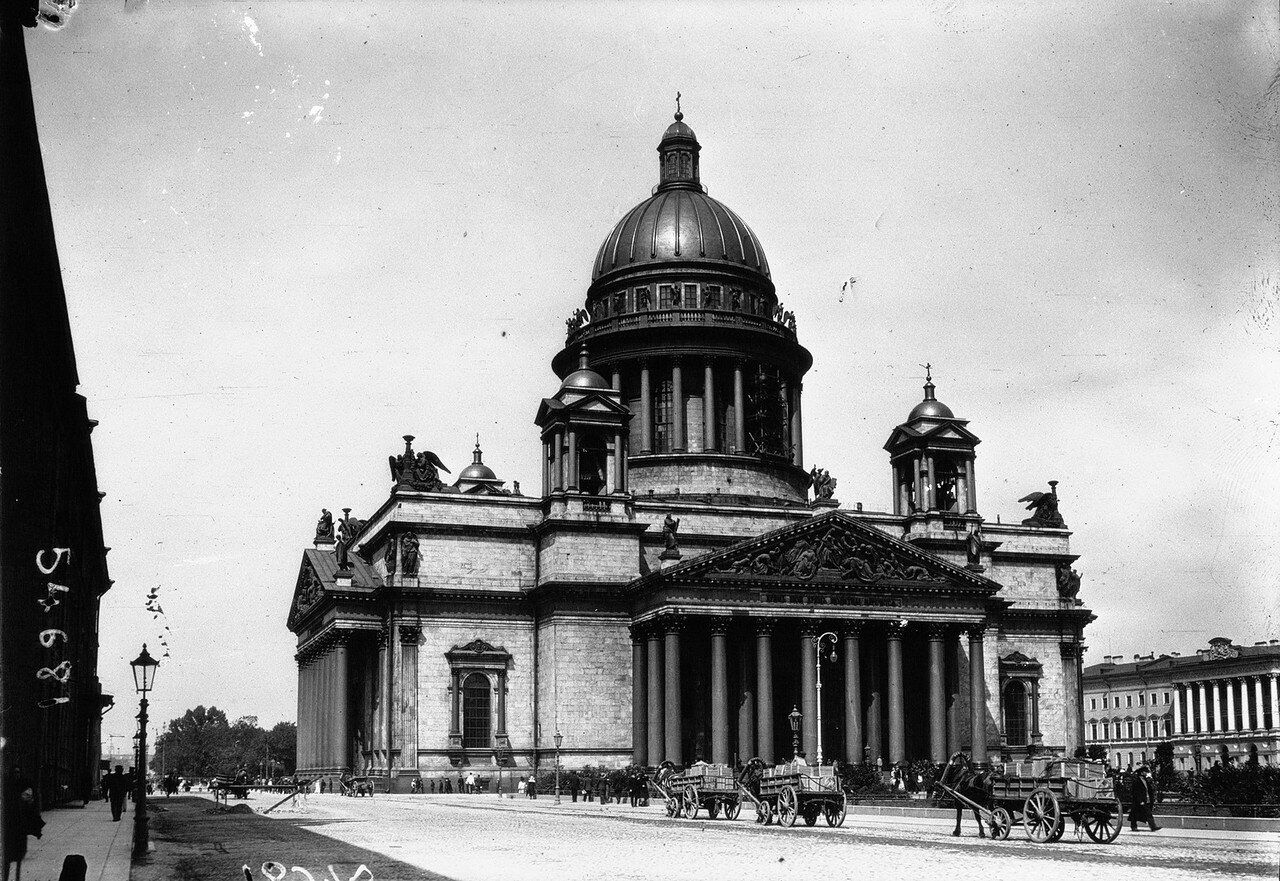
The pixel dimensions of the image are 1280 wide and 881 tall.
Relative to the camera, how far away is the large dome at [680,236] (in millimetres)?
83938

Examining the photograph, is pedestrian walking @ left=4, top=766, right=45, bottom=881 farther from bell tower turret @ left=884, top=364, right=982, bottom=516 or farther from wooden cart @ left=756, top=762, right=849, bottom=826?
bell tower turret @ left=884, top=364, right=982, bottom=516

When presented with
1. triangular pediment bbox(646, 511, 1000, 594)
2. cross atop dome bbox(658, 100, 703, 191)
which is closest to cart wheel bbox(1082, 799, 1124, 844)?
triangular pediment bbox(646, 511, 1000, 594)

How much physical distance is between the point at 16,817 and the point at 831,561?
49.1m

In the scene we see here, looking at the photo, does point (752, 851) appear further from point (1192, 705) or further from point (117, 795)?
point (1192, 705)

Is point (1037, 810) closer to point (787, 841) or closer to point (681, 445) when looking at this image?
point (787, 841)

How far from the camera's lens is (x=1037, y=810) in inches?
1277

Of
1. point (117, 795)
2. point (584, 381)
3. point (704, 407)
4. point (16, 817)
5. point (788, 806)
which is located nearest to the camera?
point (16, 817)

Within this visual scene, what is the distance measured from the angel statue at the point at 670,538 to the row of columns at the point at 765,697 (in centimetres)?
332

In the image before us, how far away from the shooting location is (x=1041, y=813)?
3231 centimetres

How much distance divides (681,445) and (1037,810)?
163ft

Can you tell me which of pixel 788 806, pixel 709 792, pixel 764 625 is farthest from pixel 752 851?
pixel 764 625

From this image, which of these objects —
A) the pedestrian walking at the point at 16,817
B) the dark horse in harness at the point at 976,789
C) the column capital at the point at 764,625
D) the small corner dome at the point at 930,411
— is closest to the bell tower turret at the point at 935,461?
the small corner dome at the point at 930,411

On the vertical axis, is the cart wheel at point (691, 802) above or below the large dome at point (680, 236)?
below

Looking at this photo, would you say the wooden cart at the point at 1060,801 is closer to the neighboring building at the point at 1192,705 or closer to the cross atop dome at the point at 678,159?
the cross atop dome at the point at 678,159
